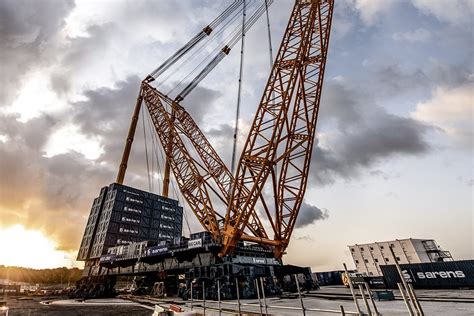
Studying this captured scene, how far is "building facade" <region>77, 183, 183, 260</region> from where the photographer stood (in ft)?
249

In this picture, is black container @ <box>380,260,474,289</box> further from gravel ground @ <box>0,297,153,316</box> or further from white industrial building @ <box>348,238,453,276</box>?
white industrial building @ <box>348,238,453,276</box>

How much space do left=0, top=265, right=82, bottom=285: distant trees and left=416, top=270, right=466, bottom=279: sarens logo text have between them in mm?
152768

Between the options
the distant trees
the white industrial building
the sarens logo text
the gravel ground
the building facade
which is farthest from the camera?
the distant trees

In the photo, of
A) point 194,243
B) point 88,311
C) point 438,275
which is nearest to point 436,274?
point 438,275

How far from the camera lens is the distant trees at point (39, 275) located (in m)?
127

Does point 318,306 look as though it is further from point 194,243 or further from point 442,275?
point 442,275

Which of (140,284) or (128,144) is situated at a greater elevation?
(128,144)

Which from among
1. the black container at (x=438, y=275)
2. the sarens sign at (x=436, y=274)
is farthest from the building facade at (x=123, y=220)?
the sarens sign at (x=436, y=274)

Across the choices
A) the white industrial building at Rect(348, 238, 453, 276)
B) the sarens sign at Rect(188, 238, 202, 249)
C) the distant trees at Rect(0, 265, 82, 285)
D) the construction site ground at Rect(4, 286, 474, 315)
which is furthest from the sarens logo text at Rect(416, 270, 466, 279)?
the distant trees at Rect(0, 265, 82, 285)

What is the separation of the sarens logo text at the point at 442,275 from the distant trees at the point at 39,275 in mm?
152768

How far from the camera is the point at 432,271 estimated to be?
3173 centimetres

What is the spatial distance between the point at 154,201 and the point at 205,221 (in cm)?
6761

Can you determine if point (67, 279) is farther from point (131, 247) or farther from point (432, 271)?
point (432, 271)

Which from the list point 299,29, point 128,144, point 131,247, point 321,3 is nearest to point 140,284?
point 131,247
